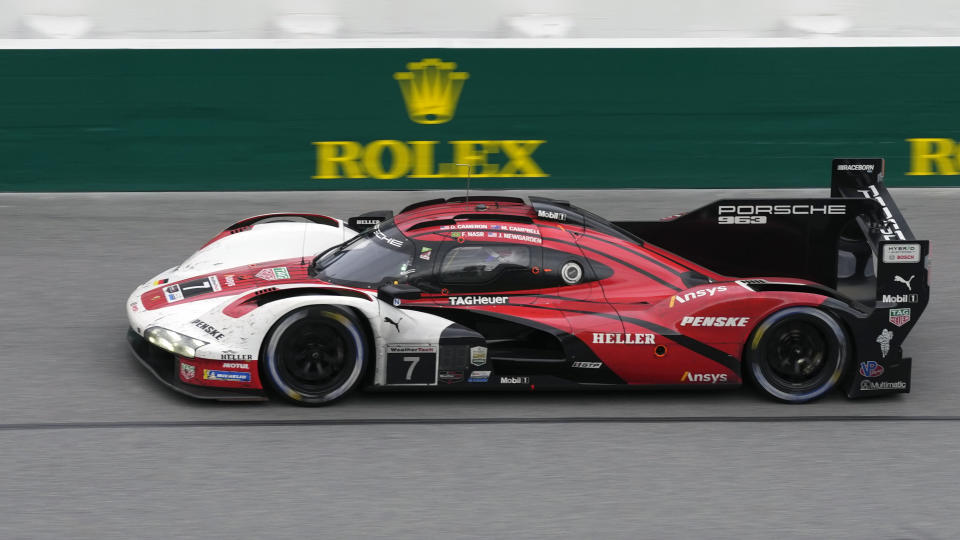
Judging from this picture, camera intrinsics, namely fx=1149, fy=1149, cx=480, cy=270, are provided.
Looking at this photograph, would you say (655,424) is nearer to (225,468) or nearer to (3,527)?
(225,468)

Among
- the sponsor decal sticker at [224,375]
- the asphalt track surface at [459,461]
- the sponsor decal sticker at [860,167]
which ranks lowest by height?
the asphalt track surface at [459,461]

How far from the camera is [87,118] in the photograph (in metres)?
11.4

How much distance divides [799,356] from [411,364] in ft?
7.63

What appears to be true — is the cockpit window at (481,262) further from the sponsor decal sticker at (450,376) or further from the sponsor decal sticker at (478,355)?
the sponsor decal sticker at (450,376)

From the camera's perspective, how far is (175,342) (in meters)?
6.54

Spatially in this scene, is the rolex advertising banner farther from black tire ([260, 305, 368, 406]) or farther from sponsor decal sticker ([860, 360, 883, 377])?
sponsor decal sticker ([860, 360, 883, 377])

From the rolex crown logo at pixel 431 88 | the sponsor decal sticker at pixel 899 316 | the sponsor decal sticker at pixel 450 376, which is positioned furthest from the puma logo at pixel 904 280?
the rolex crown logo at pixel 431 88

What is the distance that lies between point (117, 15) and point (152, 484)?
8.08 m

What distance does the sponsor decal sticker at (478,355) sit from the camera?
21.7 feet

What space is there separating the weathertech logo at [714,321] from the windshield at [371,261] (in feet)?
5.51

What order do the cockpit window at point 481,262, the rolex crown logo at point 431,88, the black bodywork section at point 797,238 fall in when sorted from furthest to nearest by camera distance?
the rolex crown logo at point 431,88, the black bodywork section at point 797,238, the cockpit window at point 481,262

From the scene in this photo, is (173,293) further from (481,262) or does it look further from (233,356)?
(481,262)

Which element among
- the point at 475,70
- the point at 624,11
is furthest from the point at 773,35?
the point at 475,70

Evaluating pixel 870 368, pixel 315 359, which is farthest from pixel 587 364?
pixel 870 368
